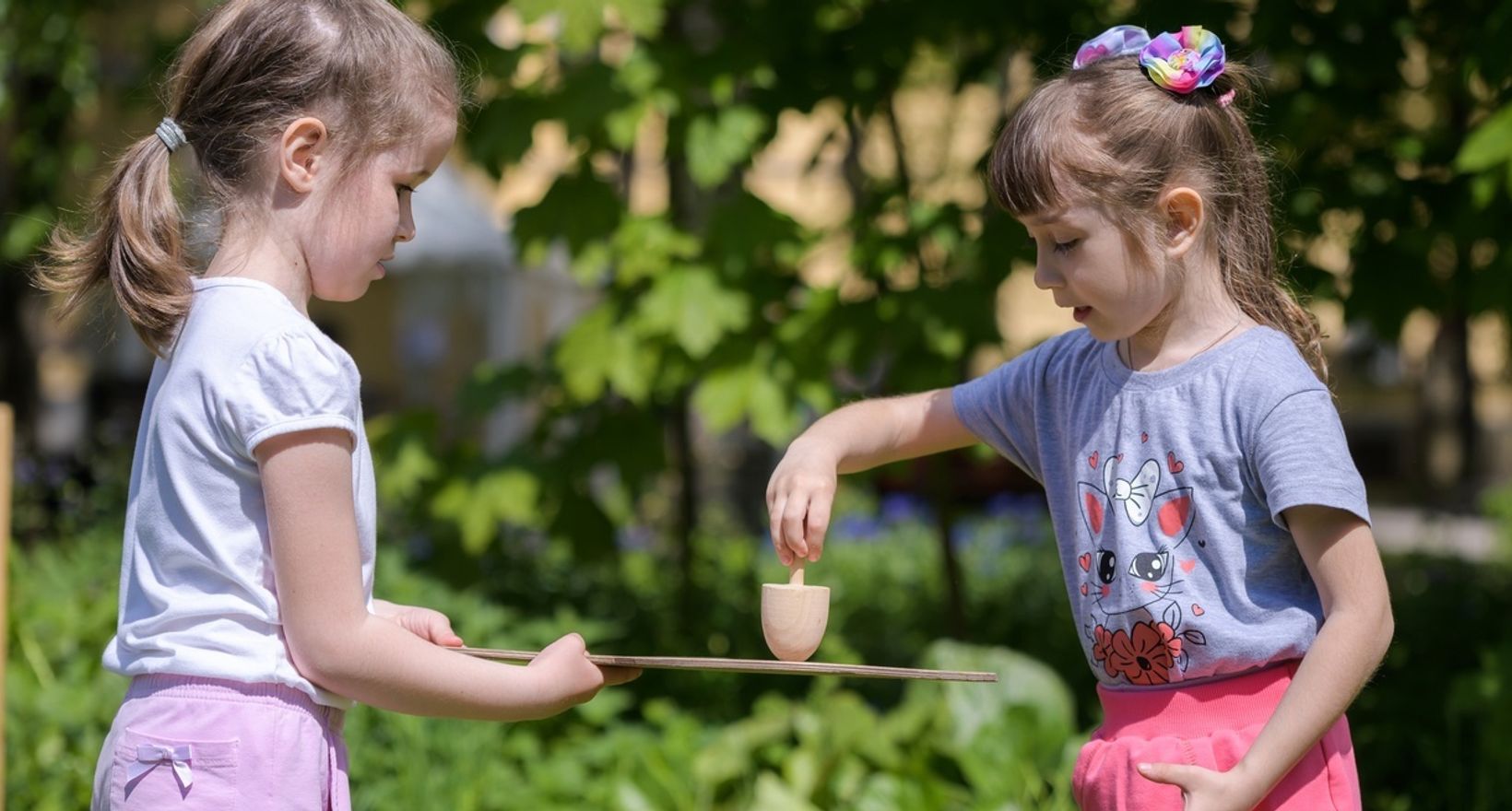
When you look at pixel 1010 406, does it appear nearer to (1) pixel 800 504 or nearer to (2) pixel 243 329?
(1) pixel 800 504

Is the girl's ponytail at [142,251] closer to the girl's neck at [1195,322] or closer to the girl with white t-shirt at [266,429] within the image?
the girl with white t-shirt at [266,429]

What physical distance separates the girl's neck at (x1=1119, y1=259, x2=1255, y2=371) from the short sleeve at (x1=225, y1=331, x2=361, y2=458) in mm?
913

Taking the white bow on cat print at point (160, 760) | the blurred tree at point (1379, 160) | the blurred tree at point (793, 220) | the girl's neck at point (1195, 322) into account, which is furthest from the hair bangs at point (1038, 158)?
the blurred tree at point (793, 220)

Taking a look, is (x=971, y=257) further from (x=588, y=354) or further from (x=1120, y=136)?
(x=1120, y=136)

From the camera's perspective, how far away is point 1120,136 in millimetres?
1743

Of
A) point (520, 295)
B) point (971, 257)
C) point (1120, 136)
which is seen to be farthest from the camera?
point (520, 295)

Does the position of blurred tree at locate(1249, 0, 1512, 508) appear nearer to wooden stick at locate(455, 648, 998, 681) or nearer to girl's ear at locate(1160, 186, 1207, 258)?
girl's ear at locate(1160, 186, 1207, 258)

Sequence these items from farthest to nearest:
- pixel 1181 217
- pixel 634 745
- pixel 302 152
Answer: pixel 634 745 → pixel 1181 217 → pixel 302 152

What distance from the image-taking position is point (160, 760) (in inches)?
62.9

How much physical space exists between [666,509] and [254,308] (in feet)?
21.0

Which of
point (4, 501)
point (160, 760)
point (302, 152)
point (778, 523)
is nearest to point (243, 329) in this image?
point (302, 152)

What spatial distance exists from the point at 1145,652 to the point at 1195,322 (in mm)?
385

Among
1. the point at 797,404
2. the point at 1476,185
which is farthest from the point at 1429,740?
the point at 797,404

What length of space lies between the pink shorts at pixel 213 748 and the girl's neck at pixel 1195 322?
1.03 meters
